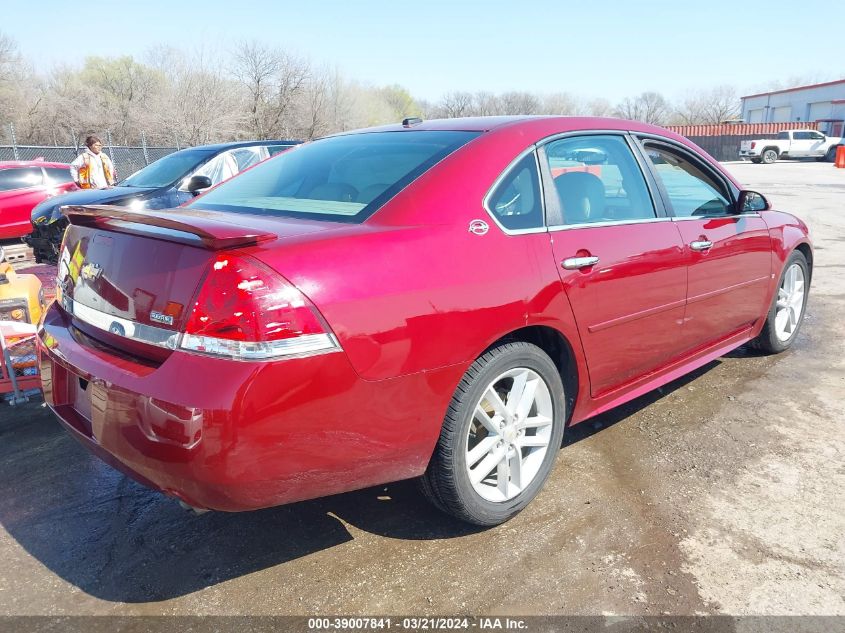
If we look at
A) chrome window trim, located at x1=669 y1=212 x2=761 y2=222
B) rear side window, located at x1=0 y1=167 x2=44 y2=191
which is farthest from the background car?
chrome window trim, located at x1=669 y1=212 x2=761 y2=222

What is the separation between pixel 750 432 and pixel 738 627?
5.31ft

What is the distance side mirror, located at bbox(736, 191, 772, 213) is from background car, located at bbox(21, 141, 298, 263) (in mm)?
5061

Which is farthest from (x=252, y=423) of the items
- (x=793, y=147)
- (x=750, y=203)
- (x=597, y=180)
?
(x=793, y=147)

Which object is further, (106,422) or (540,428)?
(540,428)

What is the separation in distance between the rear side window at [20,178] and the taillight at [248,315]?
11712 millimetres

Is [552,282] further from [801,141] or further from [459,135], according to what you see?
[801,141]

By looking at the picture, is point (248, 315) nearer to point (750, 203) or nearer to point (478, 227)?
point (478, 227)

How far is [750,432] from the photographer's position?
11.3ft

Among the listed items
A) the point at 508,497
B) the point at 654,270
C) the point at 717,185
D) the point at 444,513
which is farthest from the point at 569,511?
the point at 717,185

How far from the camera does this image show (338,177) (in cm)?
284

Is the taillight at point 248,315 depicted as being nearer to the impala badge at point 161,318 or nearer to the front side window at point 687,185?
the impala badge at point 161,318

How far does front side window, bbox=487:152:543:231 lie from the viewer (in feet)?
8.32

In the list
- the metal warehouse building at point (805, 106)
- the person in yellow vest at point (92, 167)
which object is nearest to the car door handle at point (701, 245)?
the person in yellow vest at point (92, 167)

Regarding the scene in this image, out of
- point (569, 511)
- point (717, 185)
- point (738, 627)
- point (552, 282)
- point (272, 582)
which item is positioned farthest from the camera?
point (717, 185)
